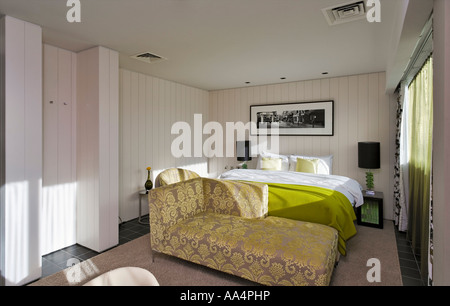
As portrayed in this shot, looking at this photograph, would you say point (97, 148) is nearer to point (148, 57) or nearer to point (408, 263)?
point (148, 57)

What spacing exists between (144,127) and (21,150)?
226cm

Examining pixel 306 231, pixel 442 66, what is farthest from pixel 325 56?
pixel 442 66

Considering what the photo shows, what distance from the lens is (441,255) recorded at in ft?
3.49

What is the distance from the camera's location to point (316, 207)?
3010 mm

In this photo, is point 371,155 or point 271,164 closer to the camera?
point 371,155

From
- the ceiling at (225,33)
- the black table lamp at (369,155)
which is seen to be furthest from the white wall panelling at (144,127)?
the black table lamp at (369,155)

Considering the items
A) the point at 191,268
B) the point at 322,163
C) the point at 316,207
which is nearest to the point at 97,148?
the point at 191,268

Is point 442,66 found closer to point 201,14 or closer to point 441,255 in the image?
point 441,255

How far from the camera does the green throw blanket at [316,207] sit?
293 centimetres

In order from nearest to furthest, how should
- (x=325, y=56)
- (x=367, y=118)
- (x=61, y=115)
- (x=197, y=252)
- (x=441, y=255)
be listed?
(x=441, y=255)
(x=197, y=252)
(x=61, y=115)
(x=325, y=56)
(x=367, y=118)

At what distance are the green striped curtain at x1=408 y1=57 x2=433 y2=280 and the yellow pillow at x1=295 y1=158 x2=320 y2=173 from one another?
139cm

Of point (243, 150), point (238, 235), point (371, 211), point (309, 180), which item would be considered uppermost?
point (243, 150)

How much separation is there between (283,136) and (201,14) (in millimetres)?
3513

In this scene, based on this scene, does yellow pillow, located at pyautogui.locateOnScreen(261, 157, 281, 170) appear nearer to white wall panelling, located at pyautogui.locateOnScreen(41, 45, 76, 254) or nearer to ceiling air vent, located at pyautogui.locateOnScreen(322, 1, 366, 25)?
ceiling air vent, located at pyautogui.locateOnScreen(322, 1, 366, 25)
